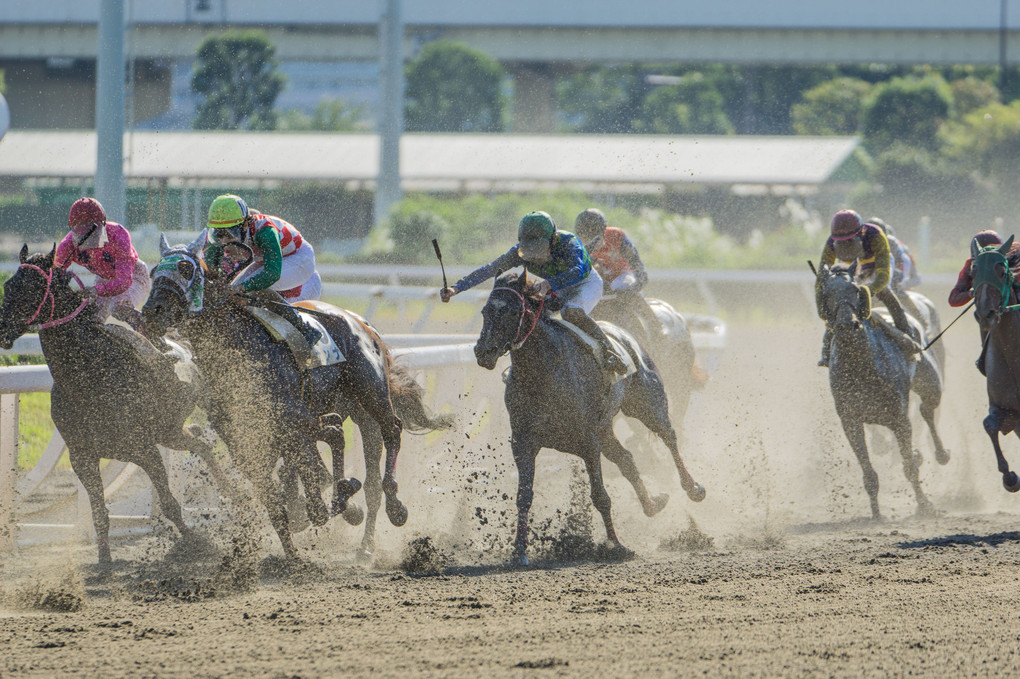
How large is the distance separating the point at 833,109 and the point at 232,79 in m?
23.1

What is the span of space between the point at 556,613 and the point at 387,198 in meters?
19.4

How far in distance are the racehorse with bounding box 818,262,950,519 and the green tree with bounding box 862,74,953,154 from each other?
33.5 m

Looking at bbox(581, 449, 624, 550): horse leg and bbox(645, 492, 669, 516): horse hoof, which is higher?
bbox(581, 449, 624, 550): horse leg

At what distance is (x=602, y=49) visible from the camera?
32125mm

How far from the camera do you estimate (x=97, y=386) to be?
616 cm

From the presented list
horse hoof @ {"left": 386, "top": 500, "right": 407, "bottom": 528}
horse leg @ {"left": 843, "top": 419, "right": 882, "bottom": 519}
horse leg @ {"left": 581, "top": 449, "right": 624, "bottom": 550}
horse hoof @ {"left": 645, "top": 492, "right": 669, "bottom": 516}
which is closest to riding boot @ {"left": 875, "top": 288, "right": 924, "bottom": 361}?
horse leg @ {"left": 843, "top": 419, "right": 882, "bottom": 519}

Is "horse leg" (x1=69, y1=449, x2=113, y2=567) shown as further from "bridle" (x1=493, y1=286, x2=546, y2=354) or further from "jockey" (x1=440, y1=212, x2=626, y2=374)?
"bridle" (x1=493, y1=286, x2=546, y2=354)

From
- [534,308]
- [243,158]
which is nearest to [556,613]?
[534,308]

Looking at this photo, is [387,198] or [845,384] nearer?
[845,384]

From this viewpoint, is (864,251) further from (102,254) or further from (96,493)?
(96,493)

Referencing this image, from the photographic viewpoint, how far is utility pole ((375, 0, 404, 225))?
22.8 m

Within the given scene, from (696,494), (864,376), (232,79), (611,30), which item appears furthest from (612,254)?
(611,30)

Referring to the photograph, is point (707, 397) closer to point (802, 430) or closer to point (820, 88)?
point (802, 430)

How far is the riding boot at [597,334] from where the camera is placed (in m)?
6.58
